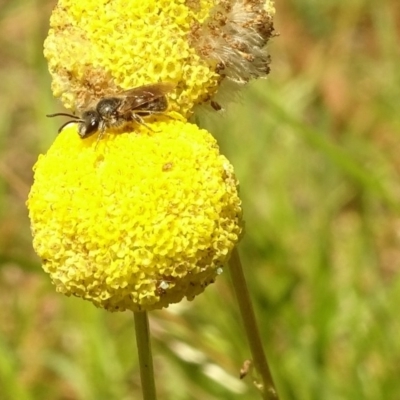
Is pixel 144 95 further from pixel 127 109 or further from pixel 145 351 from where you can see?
pixel 145 351

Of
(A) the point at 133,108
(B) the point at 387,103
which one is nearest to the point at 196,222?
(A) the point at 133,108

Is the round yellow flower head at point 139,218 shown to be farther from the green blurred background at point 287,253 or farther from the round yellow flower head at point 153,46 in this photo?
the green blurred background at point 287,253

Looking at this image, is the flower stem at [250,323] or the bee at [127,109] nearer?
the bee at [127,109]

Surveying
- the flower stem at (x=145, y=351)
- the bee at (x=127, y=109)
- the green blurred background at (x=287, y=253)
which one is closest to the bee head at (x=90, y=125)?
the bee at (x=127, y=109)

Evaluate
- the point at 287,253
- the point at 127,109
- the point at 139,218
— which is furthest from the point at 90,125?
the point at 287,253

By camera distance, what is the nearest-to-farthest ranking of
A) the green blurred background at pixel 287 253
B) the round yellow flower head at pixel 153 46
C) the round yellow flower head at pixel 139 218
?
the round yellow flower head at pixel 139 218
the round yellow flower head at pixel 153 46
the green blurred background at pixel 287 253
